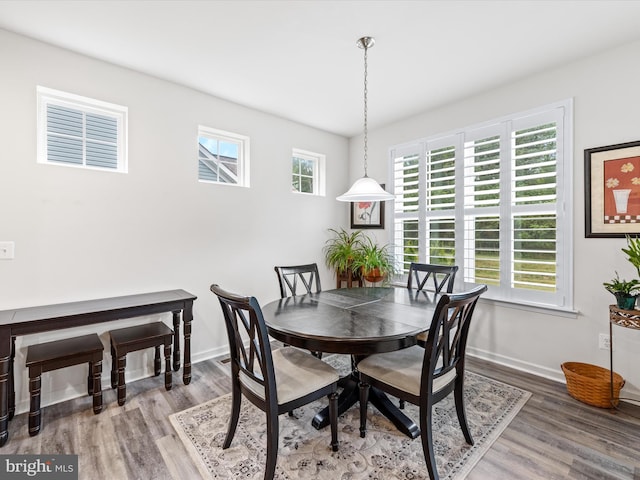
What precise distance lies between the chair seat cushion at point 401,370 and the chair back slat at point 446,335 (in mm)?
66

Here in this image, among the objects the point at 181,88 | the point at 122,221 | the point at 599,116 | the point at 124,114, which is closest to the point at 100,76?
the point at 124,114

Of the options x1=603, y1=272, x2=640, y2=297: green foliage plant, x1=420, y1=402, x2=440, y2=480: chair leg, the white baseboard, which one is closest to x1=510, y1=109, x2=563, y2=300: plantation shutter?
x1=603, y1=272, x2=640, y2=297: green foliage plant

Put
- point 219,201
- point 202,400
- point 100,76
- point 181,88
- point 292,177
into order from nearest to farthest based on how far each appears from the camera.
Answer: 1. point 202,400
2. point 100,76
3. point 181,88
4. point 219,201
5. point 292,177

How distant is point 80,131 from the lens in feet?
8.63

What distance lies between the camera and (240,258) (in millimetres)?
3555

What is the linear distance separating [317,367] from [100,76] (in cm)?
291

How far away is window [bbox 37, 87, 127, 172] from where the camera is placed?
8.11 feet

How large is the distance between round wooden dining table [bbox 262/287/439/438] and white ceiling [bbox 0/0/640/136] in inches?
78.6

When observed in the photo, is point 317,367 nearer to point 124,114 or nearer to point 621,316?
point 621,316

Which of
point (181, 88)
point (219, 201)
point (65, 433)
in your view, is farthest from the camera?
point (219, 201)

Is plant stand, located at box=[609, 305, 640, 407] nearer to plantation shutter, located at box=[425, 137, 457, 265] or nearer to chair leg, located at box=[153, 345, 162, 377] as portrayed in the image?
plantation shutter, located at box=[425, 137, 457, 265]

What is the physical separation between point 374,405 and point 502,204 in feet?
7.30

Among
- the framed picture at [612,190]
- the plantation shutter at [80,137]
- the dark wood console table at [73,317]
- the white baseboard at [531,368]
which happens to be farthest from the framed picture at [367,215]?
the plantation shutter at [80,137]

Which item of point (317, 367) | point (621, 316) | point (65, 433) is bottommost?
point (65, 433)
